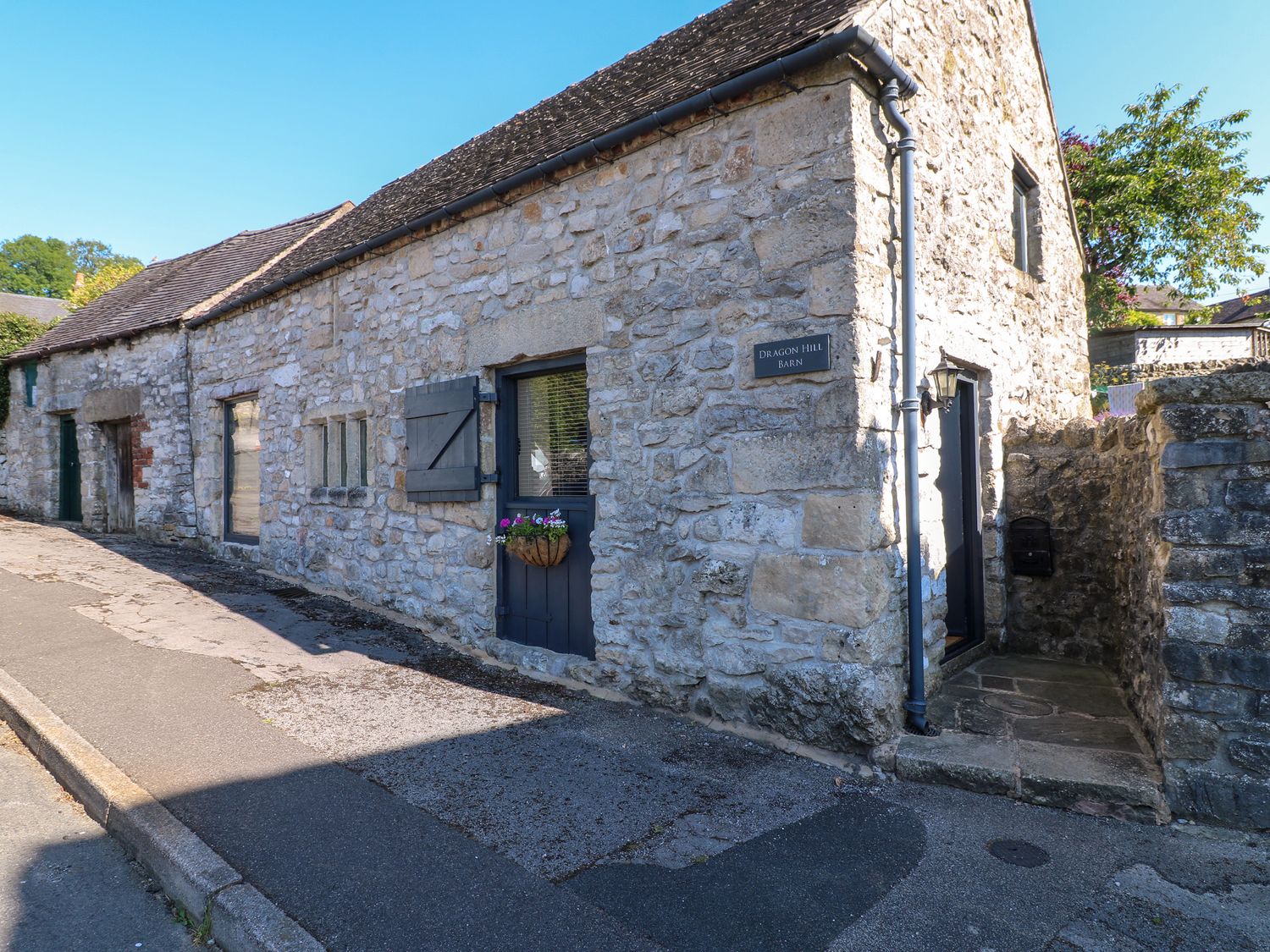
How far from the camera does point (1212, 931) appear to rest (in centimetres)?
260

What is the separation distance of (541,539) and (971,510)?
132 inches

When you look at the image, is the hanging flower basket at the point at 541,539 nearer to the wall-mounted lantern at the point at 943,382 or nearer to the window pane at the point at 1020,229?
the wall-mounted lantern at the point at 943,382

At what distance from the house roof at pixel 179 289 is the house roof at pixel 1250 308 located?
18.1 meters

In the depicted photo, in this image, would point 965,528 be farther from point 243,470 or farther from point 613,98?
point 243,470

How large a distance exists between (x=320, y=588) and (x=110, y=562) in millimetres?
3427

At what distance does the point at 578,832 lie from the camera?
3.29 metres

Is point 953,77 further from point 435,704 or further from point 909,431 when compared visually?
point 435,704

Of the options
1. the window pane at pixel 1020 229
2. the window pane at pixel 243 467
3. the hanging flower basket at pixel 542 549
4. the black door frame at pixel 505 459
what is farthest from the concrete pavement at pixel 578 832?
the window pane at pixel 1020 229

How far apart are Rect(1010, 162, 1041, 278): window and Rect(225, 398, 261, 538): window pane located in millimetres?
8494

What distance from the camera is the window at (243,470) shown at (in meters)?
9.45

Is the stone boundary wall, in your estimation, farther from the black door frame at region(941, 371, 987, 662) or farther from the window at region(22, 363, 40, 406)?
the window at region(22, 363, 40, 406)

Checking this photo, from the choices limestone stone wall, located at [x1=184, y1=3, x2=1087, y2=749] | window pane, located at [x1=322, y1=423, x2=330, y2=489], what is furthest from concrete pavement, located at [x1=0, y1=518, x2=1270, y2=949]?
window pane, located at [x1=322, y1=423, x2=330, y2=489]

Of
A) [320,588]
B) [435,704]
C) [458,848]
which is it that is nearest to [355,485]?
[320,588]

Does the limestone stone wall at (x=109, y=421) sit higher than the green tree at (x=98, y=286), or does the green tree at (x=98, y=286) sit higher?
the green tree at (x=98, y=286)
